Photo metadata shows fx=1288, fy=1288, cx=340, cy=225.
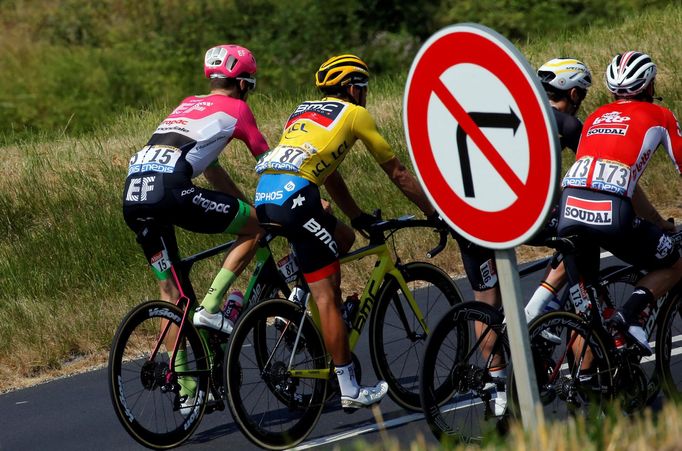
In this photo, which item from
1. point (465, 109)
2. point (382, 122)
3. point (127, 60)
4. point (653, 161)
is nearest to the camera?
point (465, 109)

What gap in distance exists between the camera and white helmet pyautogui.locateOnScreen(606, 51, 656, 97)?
723 cm

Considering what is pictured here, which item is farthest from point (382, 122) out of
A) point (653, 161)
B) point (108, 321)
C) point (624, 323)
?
point (624, 323)

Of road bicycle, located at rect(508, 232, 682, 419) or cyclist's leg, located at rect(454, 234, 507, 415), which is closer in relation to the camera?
road bicycle, located at rect(508, 232, 682, 419)

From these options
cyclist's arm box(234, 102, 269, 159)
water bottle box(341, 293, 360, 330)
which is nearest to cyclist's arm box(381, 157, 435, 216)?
water bottle box(341, 293, 360, 330)

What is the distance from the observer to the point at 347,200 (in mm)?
7766

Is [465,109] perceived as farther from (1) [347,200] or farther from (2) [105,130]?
(2) [105,130]

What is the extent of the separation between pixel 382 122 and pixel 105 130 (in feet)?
15.1

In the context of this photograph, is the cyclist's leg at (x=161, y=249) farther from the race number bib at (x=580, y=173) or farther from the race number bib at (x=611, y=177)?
the race number bib at (x=611, y=177)

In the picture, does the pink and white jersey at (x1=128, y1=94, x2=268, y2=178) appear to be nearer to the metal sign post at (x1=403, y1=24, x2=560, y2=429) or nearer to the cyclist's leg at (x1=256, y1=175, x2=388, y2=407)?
the cyclist's leg at (x1=256, y1=175, x2=388, y2=407)

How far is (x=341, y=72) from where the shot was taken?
7.17m

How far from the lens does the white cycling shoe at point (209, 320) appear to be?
289 inches

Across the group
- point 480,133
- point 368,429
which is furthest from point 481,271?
point 480,133

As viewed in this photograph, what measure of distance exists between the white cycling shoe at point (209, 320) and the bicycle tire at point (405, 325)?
0.87 meters

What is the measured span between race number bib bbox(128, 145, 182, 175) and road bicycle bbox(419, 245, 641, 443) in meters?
1.92
